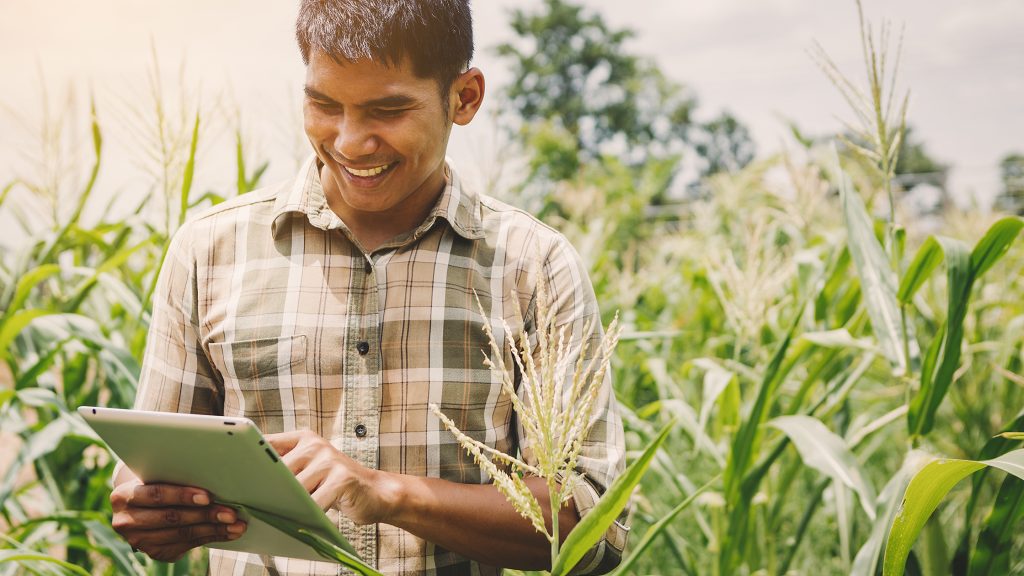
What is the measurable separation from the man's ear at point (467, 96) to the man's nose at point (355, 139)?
0.17 meters

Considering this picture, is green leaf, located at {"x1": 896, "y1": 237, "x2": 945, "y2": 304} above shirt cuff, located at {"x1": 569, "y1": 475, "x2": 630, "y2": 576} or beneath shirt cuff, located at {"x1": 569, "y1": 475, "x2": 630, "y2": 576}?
above

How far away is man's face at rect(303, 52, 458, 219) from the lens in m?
1.10

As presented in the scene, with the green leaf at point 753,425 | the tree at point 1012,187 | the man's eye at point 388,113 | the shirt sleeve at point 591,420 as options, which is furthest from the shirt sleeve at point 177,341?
the tree at point 1012,187

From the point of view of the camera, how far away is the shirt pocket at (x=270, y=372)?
3.88 ft

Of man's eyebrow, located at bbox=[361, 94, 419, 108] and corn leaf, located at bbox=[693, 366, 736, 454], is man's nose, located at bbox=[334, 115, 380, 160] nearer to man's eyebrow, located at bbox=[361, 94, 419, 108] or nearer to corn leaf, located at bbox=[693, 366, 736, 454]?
man's eyebrow, located at bbox=[361, 94, 419, 108]

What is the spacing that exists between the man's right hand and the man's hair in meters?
0.60

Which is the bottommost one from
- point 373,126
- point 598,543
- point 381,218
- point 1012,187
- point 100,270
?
point 598,543

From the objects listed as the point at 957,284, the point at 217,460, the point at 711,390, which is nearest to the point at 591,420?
the point at 217,460

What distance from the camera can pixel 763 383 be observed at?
1.48 meters

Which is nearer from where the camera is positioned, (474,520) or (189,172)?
(474,520)

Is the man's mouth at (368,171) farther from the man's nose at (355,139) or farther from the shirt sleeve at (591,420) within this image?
the shirt sleeve at (591,420)

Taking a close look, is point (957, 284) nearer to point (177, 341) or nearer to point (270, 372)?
point (270, 372)

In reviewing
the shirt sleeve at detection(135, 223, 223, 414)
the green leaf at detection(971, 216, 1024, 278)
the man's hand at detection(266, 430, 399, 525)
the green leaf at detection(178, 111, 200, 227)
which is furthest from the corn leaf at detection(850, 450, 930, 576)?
the green leaf at detection(178, 111, 200, 227)

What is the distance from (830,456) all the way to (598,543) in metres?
0.53
